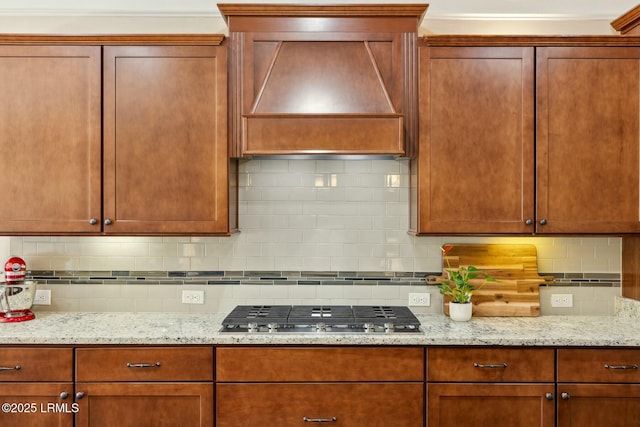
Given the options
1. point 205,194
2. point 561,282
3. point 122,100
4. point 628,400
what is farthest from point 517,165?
point 122,100

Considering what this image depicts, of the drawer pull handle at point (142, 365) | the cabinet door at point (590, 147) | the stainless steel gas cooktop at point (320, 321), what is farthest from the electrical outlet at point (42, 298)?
the cabinet door at point (590, 147)

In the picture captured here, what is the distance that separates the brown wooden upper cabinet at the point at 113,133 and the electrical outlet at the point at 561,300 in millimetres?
2038

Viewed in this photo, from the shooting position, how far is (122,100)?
2.47 metres

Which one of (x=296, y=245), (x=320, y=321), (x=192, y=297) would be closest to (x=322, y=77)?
(x=296, y=245)

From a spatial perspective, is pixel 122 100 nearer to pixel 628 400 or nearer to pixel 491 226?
pixel 491 226

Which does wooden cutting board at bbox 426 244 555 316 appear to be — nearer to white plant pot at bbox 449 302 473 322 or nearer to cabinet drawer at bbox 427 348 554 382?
white plant pot at bbox 449 302 473 322

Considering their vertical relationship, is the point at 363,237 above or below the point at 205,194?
below

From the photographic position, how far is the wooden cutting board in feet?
9.00

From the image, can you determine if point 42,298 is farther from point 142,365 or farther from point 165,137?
point 165,137

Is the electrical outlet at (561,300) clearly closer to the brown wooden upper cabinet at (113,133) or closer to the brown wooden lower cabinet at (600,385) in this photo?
the brown wooden lower cabinet at (600,385)

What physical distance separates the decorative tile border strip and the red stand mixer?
231 mm

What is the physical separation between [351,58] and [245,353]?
161 centimetres

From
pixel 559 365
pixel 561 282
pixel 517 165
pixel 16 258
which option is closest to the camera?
pixel 559 365

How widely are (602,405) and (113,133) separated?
2.82 metres
